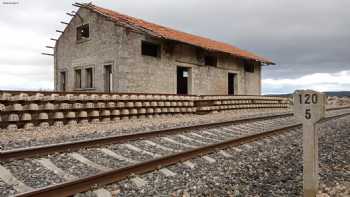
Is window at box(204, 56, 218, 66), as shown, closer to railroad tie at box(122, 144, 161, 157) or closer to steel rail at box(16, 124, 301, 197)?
steel rail at box(16, 124, 301, 197)

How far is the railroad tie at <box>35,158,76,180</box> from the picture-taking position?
4.82 metres

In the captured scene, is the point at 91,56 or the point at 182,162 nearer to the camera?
the point at 182,162

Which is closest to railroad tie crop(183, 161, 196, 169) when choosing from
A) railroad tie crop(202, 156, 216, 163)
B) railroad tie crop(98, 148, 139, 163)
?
railroad tie crop(202, 156, 216, 163)

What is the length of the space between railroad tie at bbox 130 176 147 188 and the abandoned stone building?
42.8ft

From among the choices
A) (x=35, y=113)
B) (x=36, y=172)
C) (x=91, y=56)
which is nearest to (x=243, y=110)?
(x=91, y=56)

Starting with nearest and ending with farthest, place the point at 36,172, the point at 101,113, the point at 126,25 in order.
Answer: the point at 36,172, the point at 101,113, the point at 126,25

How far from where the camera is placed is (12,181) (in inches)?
177

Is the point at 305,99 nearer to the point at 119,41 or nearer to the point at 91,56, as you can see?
the point at 119,41

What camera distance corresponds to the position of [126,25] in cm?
1822

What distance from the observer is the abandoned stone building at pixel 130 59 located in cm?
1802

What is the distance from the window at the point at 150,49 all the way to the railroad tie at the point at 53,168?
533 inches

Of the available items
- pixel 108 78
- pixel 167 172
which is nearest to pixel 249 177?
pixel 167 172

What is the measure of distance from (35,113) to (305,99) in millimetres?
8773

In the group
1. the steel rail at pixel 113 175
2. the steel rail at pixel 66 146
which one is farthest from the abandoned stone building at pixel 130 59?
the steel rail at pixel 113 175
